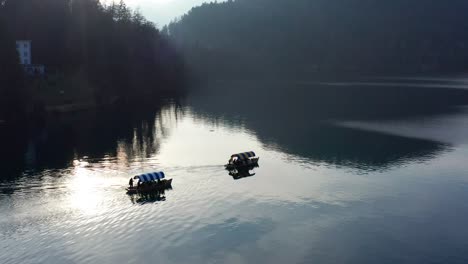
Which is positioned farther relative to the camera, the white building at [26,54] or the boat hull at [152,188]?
the white building at [26,54]

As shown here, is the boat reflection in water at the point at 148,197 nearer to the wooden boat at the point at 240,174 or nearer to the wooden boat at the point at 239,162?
the wooden boat at the point at 240,174

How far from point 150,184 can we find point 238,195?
490 inches

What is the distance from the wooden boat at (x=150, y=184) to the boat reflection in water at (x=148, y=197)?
1.47 feet

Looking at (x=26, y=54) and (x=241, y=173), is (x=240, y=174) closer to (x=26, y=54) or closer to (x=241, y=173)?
(x=241, y=173)

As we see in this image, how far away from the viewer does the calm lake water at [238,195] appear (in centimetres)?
4662

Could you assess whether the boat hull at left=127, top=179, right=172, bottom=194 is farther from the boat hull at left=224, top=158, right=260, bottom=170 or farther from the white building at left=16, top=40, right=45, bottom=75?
the white building at left=16, top=40, right=45, bottom=75

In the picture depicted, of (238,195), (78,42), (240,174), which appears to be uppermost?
(78,42)

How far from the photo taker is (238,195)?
63500mm

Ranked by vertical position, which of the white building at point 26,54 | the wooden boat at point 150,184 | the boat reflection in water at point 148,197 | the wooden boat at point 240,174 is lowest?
the boat reflection in water at point 148,197

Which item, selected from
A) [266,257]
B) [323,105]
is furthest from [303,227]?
[323,105]

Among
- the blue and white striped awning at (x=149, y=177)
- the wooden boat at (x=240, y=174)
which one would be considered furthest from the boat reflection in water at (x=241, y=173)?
the blue and white striped awning at (x=149, y=177)

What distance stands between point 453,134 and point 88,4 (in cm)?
13976

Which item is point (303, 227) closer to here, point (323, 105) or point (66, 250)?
point (66, 250)

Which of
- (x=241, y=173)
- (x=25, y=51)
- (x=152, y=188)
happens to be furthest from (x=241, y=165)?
(x=25, y=51)
